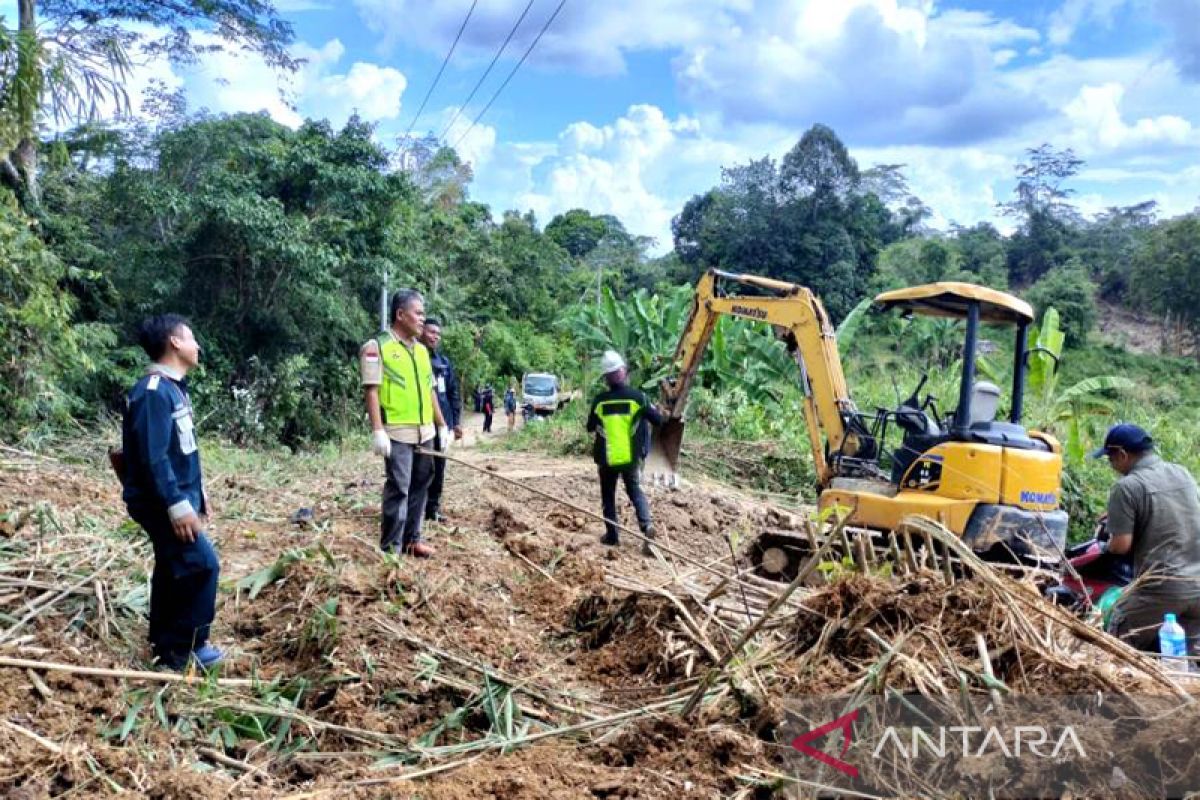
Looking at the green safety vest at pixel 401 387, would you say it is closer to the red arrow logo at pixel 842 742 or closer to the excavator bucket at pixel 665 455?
the red arrow logo at pixel 842 742

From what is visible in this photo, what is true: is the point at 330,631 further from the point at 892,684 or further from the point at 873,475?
the point at 873,475

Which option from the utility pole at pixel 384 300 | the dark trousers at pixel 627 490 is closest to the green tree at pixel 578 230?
the utility pole at pixel 384 300

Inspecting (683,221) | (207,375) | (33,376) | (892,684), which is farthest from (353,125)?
(683,221)

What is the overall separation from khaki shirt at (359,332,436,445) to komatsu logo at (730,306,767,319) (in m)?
3.70

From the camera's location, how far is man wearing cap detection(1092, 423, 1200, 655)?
14.5ft

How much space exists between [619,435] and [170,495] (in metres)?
3.92

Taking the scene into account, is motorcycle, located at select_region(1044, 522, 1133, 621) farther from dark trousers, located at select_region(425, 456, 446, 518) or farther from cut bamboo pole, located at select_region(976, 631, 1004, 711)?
dark trousers, located at select_region(425, 456, 446, 518)

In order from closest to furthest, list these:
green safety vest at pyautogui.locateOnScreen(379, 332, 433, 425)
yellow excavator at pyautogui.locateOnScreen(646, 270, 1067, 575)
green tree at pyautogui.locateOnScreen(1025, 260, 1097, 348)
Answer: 1. green safety vest at pyautogui.locateOnScreen(379, 332, 433, 425)
2. yellow excavator at pyautogui.locateOnScreen(646, 270, 1067, 575)
3. green tree at pyautogui.locateOnScreen(1025, 260, 1097, 348)

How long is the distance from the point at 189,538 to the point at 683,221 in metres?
50.0

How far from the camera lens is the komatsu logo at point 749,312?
27.3ft

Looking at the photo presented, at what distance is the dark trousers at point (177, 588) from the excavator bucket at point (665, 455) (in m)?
5.67

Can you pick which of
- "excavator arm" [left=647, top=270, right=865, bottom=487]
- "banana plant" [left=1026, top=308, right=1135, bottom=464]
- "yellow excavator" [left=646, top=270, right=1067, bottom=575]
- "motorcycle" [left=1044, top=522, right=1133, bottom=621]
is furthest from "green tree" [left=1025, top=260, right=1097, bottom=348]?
"motorcycle" [left=1044, top=522, right=1133, bottom=621]

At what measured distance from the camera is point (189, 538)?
3.75 metres

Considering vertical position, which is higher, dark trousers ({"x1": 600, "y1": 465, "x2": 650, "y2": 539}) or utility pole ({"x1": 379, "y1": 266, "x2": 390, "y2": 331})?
utility pole ({"x1": 379, "y1": 266, "x2": 390, "y2": 331})
